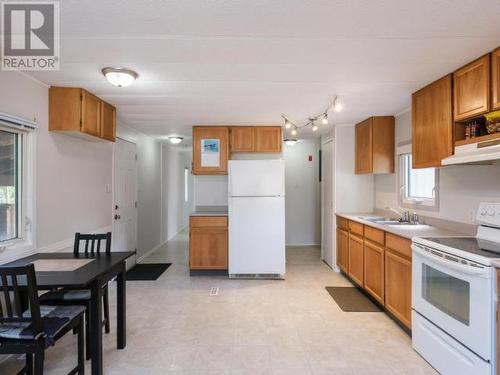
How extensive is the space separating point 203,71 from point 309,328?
2471 millimetres

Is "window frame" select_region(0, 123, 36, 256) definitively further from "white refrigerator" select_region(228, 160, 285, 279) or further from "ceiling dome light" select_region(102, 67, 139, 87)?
"white refrigerator" select_region(228, 160, 285, 279)

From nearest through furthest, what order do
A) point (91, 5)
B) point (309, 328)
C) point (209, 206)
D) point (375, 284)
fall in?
point (91, 5) → point (309, 328) → point (375, 284) → point (209, 206)

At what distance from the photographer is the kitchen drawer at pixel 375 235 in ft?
10.2

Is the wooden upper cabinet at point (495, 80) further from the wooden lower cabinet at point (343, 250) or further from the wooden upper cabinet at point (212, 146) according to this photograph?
the wooden upper cabinet at point (212, 146)

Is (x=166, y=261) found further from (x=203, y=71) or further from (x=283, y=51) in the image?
(x=283, y=51)

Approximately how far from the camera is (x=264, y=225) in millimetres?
4184

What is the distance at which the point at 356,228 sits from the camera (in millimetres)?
3803

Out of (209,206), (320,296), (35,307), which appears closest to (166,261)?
(209,206)

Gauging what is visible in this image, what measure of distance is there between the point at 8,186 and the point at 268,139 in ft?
10.5

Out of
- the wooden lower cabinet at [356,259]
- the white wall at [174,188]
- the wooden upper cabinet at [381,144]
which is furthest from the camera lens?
the white wall at [174,188]

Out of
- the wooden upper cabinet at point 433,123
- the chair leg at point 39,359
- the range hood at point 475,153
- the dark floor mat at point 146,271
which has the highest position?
the wooden upper cabinet at point 433,123

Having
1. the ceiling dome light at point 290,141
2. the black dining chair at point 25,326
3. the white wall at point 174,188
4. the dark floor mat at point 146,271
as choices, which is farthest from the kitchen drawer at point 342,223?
the white wall at point 174,188

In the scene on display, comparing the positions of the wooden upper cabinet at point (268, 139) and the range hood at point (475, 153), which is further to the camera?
the wooden upper cabinet at point (268, 139)

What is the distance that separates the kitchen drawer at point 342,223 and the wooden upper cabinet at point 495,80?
93.4 inches
